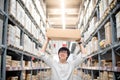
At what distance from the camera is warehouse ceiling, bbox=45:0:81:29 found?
12797 millimetres

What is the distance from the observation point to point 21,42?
19.7 ft

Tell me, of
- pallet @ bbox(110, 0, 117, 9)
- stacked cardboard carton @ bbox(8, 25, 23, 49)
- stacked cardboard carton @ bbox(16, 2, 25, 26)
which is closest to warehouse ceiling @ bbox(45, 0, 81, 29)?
stacked cardboard carton @ bbox(16, 2, 25, 26)

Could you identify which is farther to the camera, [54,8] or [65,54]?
[54,8]

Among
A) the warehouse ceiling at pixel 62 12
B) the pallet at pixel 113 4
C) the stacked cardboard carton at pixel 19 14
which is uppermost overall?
the warehouse ceiling at pixel 62 12

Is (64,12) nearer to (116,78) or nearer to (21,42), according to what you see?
(21,42)

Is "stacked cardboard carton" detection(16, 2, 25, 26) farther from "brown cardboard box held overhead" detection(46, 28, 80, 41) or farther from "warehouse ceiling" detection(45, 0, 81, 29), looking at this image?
"warehouse ceiling" detection(45, 0, 81, 29)

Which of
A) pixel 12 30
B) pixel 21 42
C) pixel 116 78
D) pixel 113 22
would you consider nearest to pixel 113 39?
pixel 113 22

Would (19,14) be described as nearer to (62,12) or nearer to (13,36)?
(13,36)

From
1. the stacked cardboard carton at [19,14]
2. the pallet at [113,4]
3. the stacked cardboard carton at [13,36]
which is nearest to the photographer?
the pallet at [113,4]

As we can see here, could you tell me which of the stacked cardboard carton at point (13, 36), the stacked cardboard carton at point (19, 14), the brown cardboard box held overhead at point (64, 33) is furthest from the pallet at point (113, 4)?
the stacked cardboard carton at point (19, 14)

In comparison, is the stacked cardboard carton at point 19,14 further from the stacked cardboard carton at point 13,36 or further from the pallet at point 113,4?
the pallet at point 113,4

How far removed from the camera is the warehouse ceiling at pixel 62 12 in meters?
12.8

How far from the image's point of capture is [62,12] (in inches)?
572

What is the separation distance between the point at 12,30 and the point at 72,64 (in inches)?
60.6
